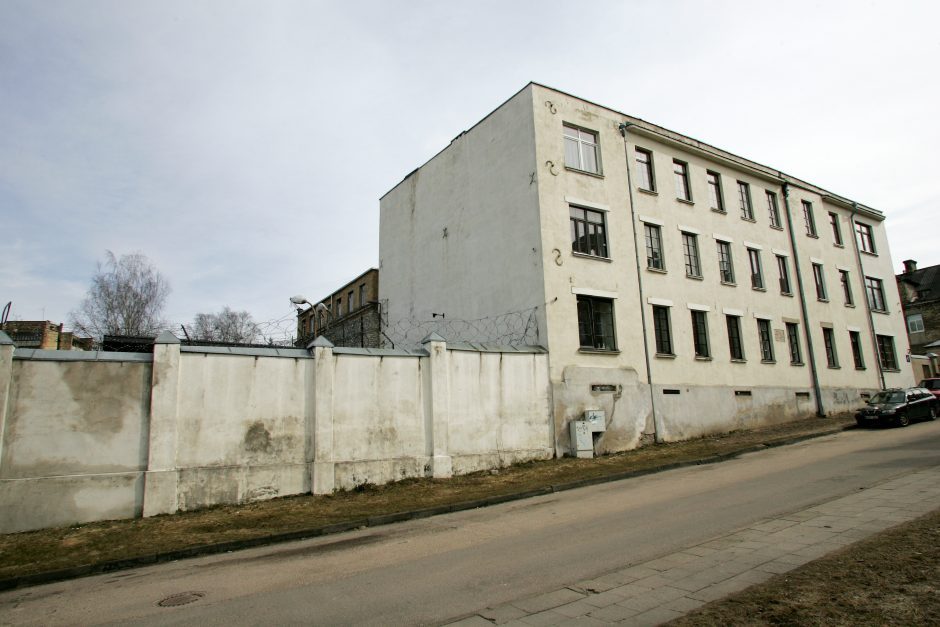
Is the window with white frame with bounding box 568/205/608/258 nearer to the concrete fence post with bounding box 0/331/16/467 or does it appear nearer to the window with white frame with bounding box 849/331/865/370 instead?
the concrete fence post with bounding box 0/331/16/467

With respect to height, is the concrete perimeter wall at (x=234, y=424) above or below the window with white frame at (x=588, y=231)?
below

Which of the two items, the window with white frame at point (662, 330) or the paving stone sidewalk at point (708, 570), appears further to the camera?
the window with white frame at point (662, 330)

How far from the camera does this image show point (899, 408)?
2277 cm

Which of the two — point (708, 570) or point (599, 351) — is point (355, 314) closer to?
point (599, 351)

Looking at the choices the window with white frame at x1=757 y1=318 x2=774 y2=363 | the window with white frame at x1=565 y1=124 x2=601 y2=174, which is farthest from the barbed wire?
the window with white frame at x1=757 y1=318 x2=774 y2=363

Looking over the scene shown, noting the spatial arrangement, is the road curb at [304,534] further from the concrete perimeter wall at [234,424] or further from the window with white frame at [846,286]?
the window with white frame at [846,286]

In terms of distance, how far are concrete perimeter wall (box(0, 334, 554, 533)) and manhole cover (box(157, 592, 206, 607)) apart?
18.4 feet

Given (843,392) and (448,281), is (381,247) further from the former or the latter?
(843,392)

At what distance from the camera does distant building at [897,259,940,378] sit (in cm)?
4966

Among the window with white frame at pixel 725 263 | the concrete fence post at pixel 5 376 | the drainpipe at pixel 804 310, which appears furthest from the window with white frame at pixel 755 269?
the concrete fence post at pixel 5 376

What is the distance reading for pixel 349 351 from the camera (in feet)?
49.1

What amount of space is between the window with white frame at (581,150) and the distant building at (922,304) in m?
41.3

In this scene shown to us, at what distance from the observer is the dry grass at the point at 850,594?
473cm

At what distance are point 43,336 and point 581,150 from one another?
126ft
